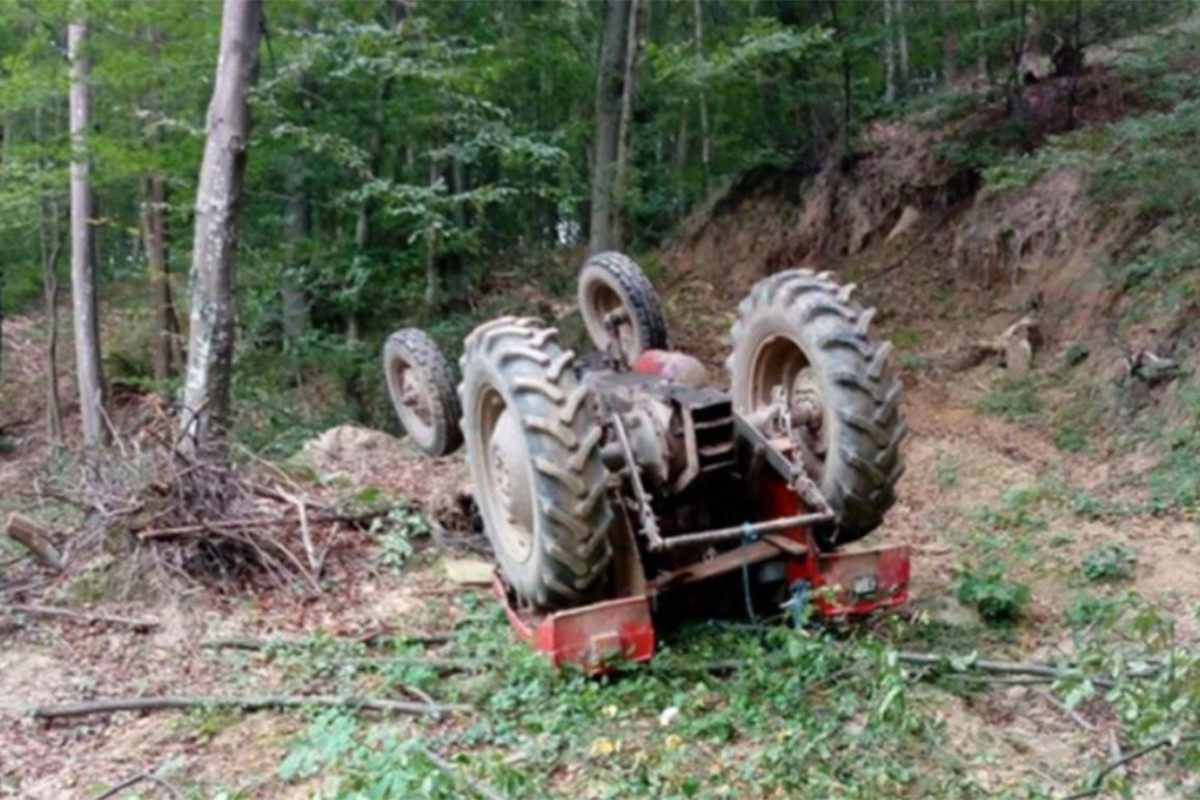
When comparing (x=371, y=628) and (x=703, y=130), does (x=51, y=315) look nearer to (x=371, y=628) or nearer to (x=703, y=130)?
(x=703, y=130)

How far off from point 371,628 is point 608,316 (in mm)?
2859

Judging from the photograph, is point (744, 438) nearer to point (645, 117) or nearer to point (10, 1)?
point (10, 1)

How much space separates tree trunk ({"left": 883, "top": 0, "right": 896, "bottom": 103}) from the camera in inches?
458

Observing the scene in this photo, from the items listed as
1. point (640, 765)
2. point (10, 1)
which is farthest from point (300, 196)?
point (640, 765)

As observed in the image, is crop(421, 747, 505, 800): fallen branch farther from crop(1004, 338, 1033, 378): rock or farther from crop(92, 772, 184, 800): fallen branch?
crop(1004, 338, 1033, 378): rock

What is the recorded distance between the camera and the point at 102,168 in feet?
34.8

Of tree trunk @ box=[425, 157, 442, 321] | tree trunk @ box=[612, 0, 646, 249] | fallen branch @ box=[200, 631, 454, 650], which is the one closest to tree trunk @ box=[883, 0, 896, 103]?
tree trunk @ box=[612, 0, 646, 249]

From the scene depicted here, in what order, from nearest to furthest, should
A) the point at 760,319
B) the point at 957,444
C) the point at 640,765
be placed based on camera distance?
the point at 640,765, the point at 760,319, the point at 957,444

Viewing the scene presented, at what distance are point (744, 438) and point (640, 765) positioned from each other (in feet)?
5.55

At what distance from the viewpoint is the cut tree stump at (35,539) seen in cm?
531

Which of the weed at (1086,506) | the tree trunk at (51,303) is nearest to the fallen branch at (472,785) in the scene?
the weed at (1086,506)

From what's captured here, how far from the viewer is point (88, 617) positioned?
16.4ft

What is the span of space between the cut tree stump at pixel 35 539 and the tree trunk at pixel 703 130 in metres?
9.35

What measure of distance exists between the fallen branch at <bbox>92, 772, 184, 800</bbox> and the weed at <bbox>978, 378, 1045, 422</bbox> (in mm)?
7176
